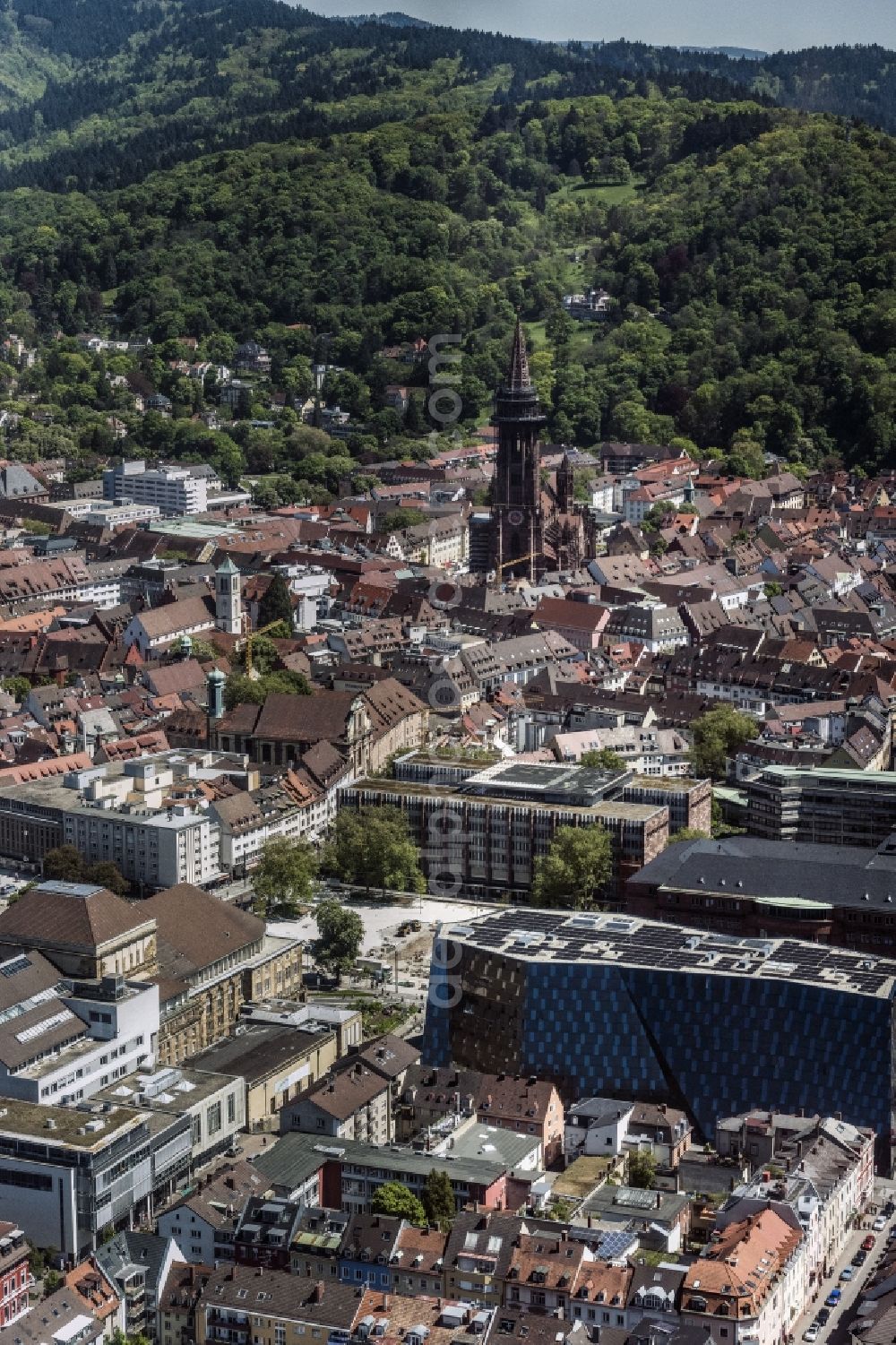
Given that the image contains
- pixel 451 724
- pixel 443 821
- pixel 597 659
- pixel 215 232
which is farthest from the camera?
pixel 215 232

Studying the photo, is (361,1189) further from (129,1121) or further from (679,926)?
(679,926)

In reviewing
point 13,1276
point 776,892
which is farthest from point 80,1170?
point 776,892

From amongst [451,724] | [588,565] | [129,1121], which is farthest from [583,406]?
[129,1121]

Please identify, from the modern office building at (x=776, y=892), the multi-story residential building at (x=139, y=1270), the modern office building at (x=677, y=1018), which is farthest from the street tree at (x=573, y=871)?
the multi-story residential building at (x=139, y=1270)

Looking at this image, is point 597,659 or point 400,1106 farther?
point 597,659

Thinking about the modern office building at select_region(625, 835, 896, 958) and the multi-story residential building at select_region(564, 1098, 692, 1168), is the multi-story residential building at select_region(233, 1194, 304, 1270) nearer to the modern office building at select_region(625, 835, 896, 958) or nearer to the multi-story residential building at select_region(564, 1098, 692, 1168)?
the multi-story residential building at select_region(564, 1098, 692, 1168)

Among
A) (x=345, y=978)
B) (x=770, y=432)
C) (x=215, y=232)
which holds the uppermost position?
(x=215, y=232)

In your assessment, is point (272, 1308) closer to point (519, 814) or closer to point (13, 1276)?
point (13, 1276)
